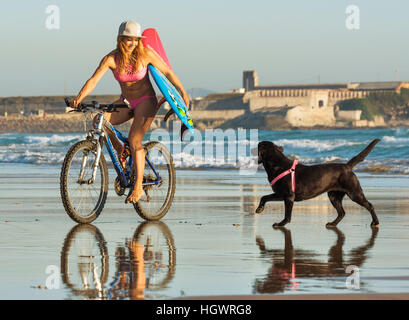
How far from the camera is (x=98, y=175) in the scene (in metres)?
8.08

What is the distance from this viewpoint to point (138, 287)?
4.64 metres

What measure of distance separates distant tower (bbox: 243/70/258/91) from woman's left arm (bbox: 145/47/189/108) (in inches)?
6932

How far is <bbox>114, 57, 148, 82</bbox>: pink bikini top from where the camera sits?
7.75 metres

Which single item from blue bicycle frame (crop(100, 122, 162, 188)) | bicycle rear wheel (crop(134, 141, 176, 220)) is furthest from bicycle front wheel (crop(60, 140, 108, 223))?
bicycle rear wheel (crop(134, 141, 176, 220))

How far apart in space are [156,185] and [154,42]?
4.47ft

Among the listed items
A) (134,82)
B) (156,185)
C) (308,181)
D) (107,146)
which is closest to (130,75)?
(134,82)

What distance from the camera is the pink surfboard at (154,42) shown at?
8.38 m

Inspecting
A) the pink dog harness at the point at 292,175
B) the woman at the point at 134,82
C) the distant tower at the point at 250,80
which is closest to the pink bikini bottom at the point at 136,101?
the woman at the point at 134,82

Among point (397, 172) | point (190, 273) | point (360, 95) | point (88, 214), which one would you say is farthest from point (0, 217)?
point (360, 95)

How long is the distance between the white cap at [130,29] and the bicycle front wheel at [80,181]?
1014 mm

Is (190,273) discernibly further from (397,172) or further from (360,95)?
(360,95)

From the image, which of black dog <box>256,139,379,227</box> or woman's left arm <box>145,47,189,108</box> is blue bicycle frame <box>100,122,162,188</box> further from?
black dog <box>256,139,379,227</box>

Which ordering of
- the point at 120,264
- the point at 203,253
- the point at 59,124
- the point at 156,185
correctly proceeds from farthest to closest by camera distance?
the point at 59,124 → the point at 156,185 → the point at 203,253 → the point at 120,264

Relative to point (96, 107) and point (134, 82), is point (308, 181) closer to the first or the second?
point (134, 82)
